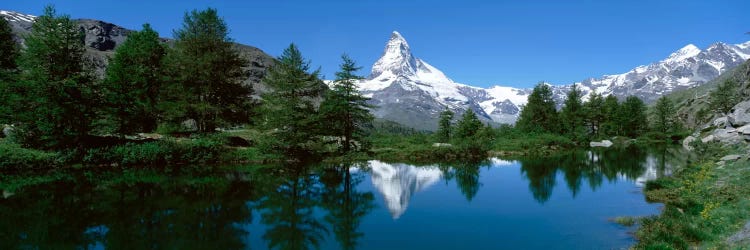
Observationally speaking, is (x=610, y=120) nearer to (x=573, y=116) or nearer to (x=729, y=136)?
(x=573, y=116)

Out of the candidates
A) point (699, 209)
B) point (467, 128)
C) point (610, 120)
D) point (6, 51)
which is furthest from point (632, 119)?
point (6, 51)

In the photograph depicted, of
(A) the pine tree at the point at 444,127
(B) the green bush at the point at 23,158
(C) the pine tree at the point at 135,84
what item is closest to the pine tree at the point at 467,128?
(A) the pine tree at the point at 444,127

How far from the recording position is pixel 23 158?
3497 cm

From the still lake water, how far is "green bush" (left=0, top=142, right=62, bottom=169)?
4.67m

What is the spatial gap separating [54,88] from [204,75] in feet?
44.5

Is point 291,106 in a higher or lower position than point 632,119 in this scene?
lower

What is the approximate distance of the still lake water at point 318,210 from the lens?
16.2m

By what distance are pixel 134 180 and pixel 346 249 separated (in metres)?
22.9

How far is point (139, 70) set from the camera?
156 ft

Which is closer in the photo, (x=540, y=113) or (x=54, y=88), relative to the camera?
(x=54, y=88)

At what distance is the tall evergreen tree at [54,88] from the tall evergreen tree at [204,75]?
887 cm

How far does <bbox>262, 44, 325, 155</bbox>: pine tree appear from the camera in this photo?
4334cm

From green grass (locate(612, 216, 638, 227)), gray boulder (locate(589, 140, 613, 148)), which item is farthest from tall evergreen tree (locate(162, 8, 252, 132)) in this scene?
gray boulder (locate(589, 140, 613, 148))

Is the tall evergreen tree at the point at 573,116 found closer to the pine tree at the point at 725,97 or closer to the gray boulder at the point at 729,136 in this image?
the pine tree at the point at 725,97
